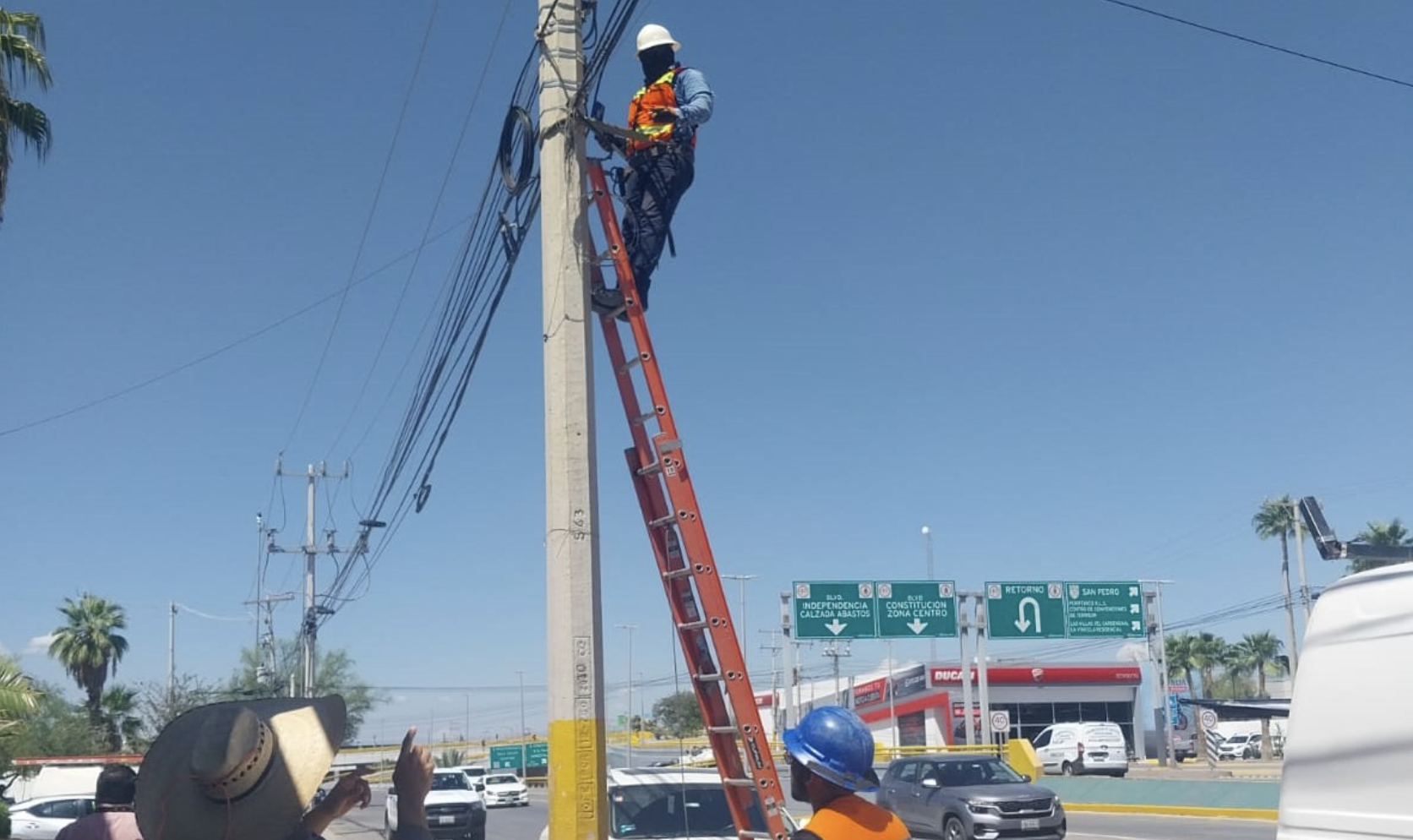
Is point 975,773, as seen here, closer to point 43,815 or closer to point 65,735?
point 43,815

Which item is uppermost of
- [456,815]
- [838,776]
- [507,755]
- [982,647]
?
[838,776]

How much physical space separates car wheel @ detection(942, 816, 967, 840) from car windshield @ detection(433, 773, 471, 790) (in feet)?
41.5

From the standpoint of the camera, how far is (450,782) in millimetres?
31375

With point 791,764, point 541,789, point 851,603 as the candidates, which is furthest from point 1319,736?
point 541,789

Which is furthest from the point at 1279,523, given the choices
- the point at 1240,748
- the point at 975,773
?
the point at 975,773

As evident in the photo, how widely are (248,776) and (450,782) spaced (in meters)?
29.4

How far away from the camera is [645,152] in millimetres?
9359

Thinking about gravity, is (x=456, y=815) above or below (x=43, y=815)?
below

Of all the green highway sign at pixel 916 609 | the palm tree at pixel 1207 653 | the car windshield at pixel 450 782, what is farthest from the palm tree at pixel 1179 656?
the car windshield at pixel 450 782

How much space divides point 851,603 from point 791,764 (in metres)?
36.5

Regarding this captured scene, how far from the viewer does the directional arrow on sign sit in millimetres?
41906

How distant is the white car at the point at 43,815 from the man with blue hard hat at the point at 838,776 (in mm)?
27359

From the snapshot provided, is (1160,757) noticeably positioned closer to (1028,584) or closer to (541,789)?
(1028,584)

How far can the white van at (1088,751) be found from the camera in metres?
45.4
